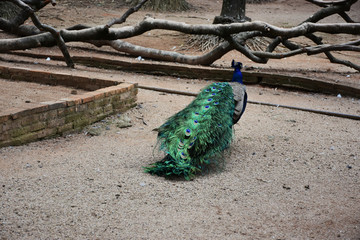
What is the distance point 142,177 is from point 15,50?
7.33 metres

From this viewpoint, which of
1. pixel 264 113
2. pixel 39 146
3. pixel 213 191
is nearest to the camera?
pixel 213 191

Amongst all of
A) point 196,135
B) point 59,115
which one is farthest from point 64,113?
point 196,135

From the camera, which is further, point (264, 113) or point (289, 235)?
point (264, 113)

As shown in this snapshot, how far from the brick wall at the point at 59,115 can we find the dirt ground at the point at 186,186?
4.7 inches

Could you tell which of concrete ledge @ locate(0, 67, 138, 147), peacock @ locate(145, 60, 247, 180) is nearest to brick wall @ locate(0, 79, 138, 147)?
concrete ledge @ locate(0, 67, 138, 147)

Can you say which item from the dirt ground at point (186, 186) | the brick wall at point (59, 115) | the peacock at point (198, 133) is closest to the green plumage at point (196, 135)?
the peacock at point (198, 133)

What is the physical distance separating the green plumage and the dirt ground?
17 cm

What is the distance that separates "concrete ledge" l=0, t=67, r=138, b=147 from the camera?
186 inches

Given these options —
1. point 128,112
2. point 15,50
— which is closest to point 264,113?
point 128,112

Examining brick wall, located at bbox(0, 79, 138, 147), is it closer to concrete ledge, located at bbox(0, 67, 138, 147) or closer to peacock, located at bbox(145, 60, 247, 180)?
concrete ledge, located at bbox(0, 67, 138, 147)

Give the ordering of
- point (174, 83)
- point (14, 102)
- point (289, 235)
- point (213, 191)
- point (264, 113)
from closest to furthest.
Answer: point (289, 235) < point (213, 191) < point (14, 102) < point (264, 113) < point (174, 83)

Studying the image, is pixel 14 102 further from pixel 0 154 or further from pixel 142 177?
pixel 142 177

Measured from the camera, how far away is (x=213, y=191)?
4000 mm

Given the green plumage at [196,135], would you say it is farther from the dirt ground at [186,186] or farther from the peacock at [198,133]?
the dirt ground at [186,186]
